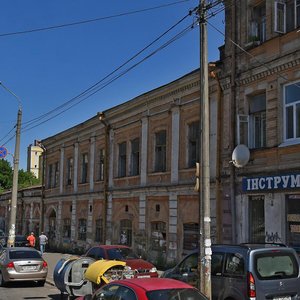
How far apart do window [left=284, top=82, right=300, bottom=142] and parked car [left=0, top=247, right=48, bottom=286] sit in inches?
379

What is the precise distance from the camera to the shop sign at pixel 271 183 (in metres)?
15.5

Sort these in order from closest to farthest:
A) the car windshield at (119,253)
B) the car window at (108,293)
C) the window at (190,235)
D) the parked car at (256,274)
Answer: the car window at (108,293) < the parked car at (256,274) < the car windshield at (119,253) < the window at (190,235)

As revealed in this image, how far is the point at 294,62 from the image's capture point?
15961 mm

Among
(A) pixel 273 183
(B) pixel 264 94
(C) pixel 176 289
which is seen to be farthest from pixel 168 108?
(C) pixel 176 289

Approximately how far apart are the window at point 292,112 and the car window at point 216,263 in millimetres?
6137

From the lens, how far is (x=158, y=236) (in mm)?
23531

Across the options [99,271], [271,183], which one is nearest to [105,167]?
[271,183]

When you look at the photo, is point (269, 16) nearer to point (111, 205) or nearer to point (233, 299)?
point (233, 299)

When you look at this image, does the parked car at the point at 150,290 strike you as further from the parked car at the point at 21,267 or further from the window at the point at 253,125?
the window at the point at 253,125

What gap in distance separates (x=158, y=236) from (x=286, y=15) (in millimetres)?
11537

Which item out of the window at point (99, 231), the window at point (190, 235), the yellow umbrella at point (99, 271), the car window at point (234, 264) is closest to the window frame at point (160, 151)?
the window at point (190, 235)

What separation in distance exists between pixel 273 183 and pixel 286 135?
1610mm

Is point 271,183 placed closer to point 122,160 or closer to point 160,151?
point 160,151

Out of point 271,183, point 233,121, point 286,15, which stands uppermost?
point 286,15
